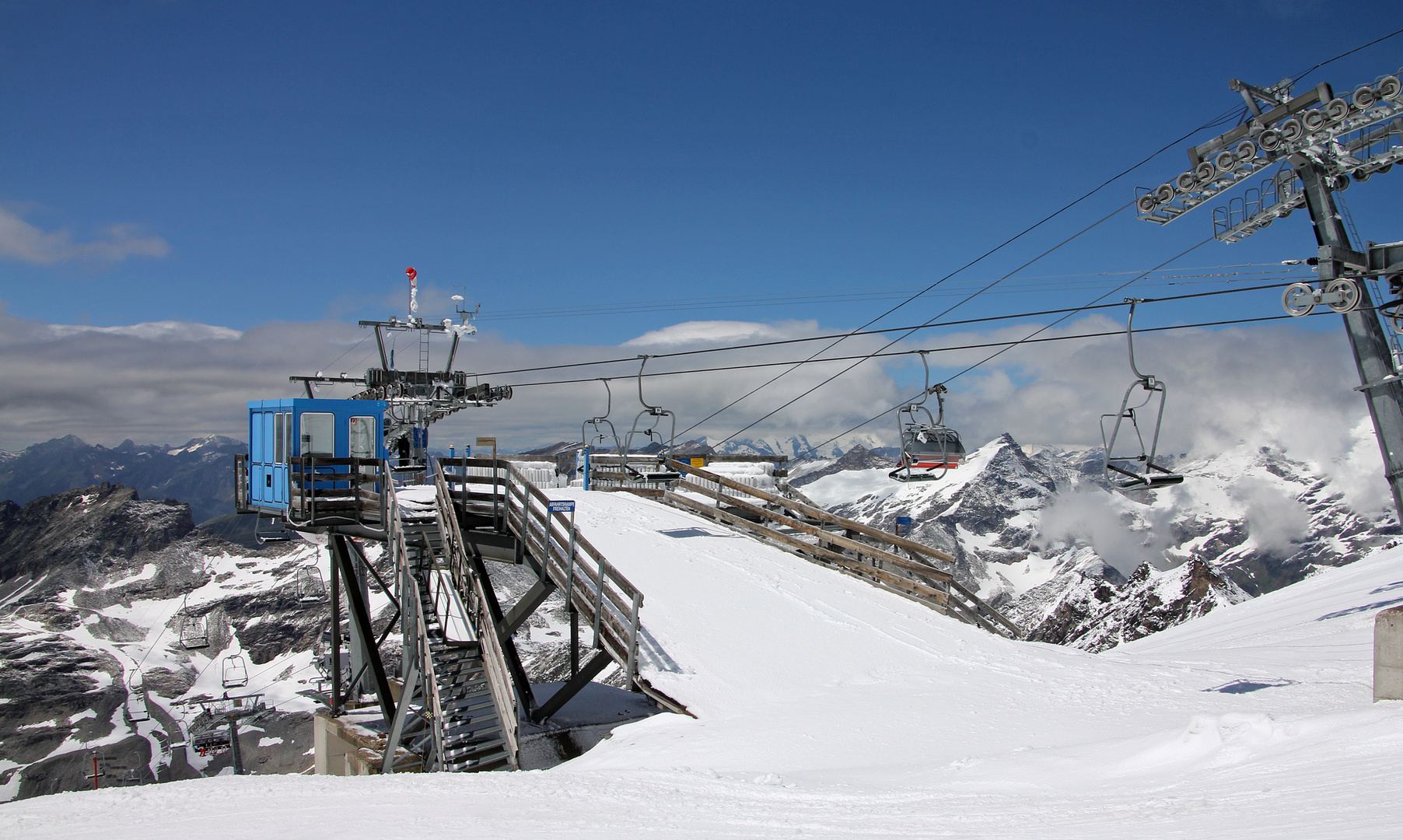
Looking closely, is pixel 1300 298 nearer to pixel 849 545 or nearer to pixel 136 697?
pixel 849 545

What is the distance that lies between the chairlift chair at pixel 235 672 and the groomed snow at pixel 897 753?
16028 centimetres

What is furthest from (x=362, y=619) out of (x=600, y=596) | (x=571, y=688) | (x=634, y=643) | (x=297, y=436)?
(x=634, y=643)

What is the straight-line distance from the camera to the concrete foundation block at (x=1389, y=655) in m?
7.20

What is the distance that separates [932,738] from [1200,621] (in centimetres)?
1523

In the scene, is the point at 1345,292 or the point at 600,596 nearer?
the point at 1345,292

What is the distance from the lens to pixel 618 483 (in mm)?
25750

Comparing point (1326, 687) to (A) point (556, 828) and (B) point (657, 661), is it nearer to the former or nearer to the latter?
(B) point (657, 661)

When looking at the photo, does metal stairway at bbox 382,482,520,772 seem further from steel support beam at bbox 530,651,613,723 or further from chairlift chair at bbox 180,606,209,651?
chairlift chair at bbox 180,606,209,651

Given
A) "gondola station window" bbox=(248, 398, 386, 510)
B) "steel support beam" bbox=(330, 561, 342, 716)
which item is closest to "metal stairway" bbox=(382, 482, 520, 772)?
"gondola station window" bbox=(248, 398, 386, 510)

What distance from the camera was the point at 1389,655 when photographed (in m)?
7.27

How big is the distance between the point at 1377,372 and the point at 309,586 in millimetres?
201086

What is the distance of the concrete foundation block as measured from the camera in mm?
7199

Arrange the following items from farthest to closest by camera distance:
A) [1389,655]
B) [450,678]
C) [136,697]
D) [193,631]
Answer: [193,631] < [136,697] < [450,678] < [1389,655]

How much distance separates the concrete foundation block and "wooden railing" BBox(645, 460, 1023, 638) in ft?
27.1
